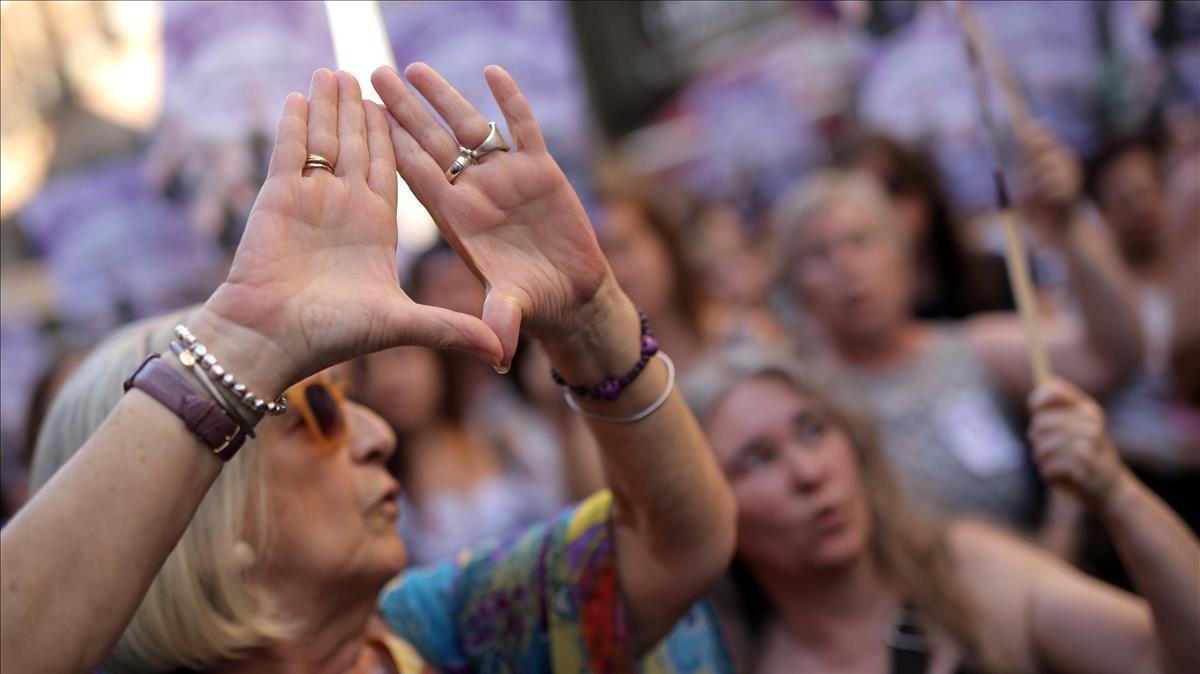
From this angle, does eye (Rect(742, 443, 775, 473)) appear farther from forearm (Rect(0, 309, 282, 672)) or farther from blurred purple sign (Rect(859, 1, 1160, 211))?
blurred purple sign (Rect(859, 1, 1160, 211))

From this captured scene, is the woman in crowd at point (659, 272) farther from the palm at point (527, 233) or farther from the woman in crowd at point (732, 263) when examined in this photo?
the palm at point (527, 233)

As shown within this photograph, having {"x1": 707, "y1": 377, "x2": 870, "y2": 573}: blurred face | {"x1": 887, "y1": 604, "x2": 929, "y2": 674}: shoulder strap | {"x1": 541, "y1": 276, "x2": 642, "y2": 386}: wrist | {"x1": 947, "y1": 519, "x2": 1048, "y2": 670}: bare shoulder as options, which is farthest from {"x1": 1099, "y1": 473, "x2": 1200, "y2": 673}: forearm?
{"x1": 541, "y1": 276, "x2": 642, "y2": 386}: wrist

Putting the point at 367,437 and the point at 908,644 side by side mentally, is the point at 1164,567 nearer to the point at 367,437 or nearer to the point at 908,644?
the point at 908,644

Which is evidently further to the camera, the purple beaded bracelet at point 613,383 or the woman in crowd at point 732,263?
the woman in crowd at point 732,263

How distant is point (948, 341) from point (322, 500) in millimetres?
1940

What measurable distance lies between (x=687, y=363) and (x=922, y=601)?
4.62ft

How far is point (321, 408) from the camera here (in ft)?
5.36

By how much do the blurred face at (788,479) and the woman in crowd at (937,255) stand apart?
1.46 m

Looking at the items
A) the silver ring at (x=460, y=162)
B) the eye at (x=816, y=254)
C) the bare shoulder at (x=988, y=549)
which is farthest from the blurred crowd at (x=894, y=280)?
the silver ring at (x=460, y=162)

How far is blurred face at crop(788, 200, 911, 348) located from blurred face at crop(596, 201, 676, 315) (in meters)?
0.43

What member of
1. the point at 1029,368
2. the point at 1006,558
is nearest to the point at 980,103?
the point at 1006,558

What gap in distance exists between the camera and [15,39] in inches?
450

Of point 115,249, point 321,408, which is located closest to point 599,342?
point 321,408

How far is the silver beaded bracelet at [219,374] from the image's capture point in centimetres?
115
